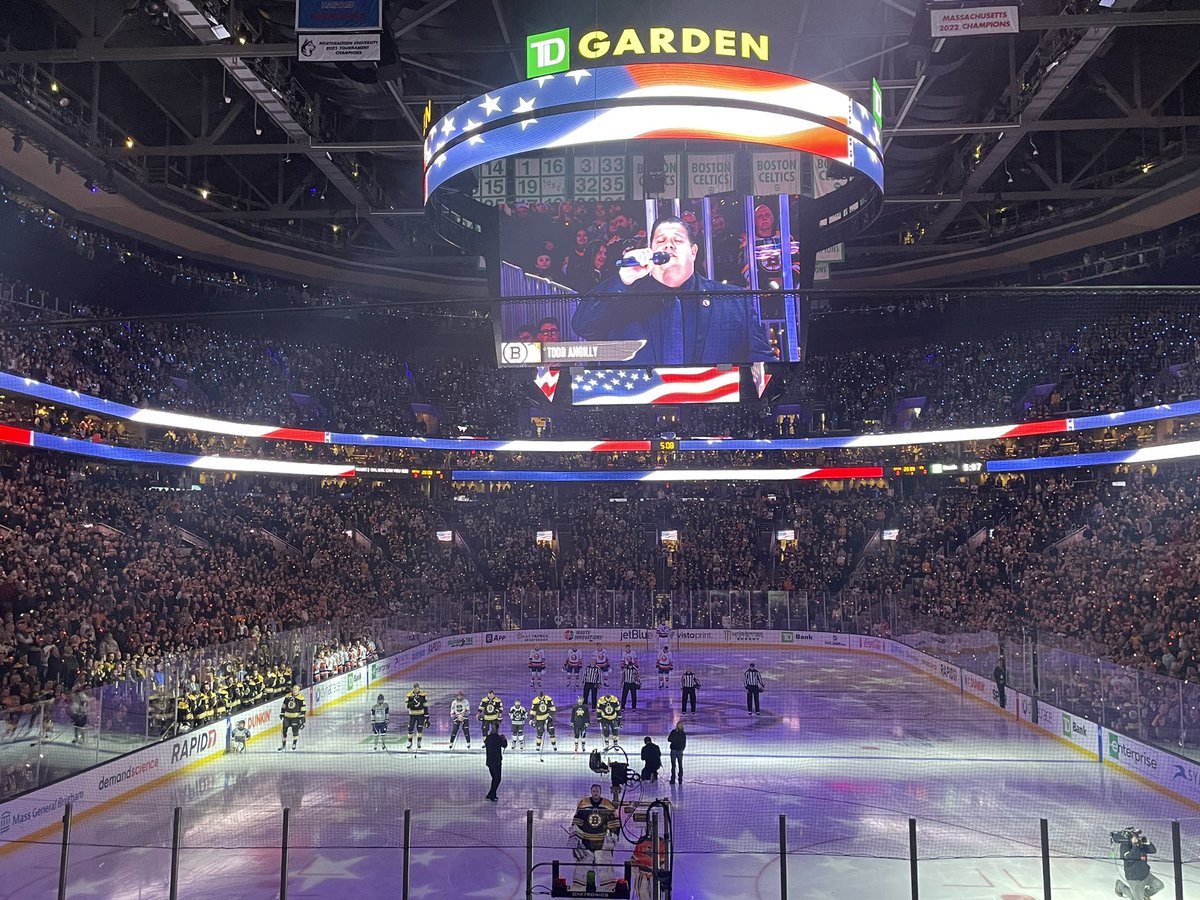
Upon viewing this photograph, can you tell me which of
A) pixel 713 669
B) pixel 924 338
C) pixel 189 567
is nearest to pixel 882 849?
pixel 713 669

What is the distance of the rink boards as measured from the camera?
12.7 metres

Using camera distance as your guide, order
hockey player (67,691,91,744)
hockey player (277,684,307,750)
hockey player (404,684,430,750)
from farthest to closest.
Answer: hockey player (404,684,430,750) → hockey player (277,684,307,750) → hockey player (67,691,91,744)

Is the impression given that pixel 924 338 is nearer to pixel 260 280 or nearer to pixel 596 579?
pixel 596 579

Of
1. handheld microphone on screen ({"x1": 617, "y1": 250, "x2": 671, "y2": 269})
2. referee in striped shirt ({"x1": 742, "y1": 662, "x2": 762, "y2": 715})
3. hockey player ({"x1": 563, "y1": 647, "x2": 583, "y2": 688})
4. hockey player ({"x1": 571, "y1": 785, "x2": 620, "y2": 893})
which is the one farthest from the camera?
hockey player ({"x1": 563, "y1": 647, "x2": 583, "y2": 688})

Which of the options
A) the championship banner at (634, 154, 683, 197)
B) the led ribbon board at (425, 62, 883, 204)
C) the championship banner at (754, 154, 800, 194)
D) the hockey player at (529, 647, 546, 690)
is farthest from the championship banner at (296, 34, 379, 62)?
the hockey player at (529, 647, 546, 690)

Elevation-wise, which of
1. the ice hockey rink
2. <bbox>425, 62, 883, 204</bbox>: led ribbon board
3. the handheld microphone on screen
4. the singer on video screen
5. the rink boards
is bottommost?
the ice hockey rink

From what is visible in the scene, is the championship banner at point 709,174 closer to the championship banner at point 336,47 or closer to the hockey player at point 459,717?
the championship banner at point 336,47

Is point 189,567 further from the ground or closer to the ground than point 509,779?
further from the ground

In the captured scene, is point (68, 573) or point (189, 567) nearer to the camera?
point (68, 573)

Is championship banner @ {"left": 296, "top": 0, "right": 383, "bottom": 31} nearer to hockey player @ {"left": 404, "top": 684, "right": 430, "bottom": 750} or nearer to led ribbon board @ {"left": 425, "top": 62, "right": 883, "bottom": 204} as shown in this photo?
led ribbon board @ {"left": 425, "top": 62, "right": 883, "bottom": 204}

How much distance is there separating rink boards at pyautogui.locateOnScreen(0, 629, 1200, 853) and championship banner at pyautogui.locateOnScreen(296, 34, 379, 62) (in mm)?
9112

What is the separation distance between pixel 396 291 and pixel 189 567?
14.8m

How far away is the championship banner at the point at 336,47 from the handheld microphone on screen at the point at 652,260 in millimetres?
5891

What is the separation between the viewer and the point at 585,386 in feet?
65.9
